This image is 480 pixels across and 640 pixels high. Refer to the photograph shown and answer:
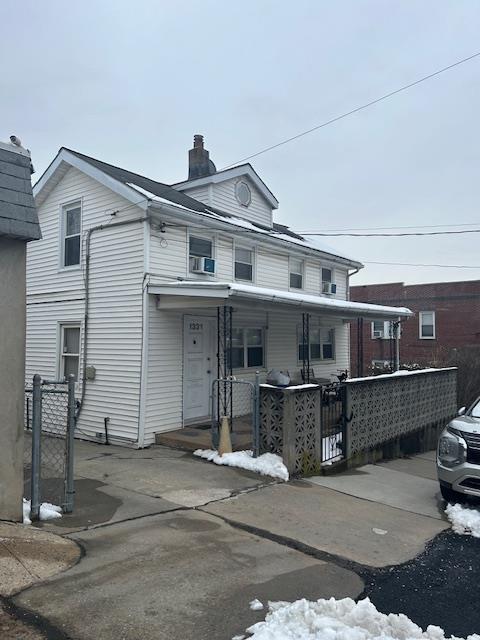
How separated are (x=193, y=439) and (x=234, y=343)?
11.8 feet

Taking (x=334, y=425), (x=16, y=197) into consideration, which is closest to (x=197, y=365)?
(x=334, y=425)

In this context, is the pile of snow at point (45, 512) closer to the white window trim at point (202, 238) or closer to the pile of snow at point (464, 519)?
the pile of snow at point (464, 519)

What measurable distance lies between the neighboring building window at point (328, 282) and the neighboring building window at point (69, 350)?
25.8 ft

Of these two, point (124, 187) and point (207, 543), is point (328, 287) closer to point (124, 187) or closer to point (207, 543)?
point (124, 187)

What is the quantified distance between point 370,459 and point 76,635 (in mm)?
7595

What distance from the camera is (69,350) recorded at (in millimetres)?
12172

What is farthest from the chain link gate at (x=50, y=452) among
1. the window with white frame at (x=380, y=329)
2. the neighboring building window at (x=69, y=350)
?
the window with white frame at (x=380, y=329)

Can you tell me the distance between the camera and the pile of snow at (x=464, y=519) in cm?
593

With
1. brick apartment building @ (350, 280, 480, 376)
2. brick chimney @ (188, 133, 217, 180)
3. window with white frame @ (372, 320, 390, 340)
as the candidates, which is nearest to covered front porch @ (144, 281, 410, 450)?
brick chimney @ (188, 133, 217, 180)

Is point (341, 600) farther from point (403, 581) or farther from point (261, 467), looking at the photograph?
point (261, 467)

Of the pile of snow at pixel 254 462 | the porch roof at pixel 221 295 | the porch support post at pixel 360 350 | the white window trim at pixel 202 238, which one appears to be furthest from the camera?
the porch support post at pixel 360 350

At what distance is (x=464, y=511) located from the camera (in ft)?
21.1

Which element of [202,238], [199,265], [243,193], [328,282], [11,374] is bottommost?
[11,374]

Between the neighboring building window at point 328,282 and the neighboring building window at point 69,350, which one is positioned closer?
the neighboring building window at point 69,350
